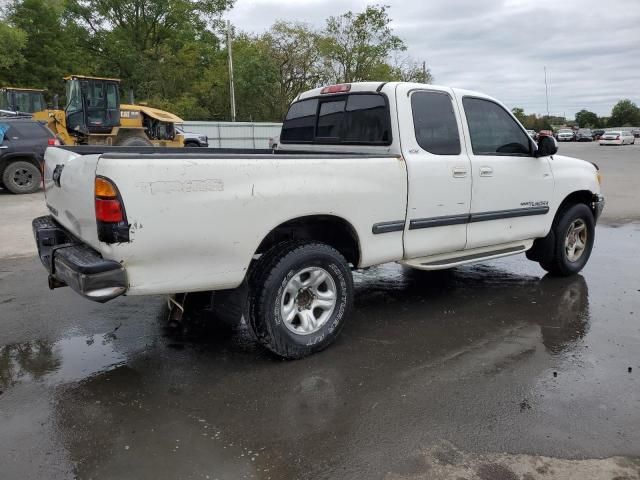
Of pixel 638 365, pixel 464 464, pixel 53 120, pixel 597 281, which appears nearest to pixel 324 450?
pixel 464 464

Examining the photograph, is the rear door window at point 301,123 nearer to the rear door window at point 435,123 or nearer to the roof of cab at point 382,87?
the roof of cab at point 382,87

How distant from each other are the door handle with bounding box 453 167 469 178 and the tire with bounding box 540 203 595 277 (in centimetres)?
173

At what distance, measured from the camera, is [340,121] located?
16.6 feet

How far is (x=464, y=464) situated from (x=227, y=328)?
2.43 m

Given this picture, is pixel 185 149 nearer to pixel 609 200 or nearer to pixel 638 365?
pixel 638 365

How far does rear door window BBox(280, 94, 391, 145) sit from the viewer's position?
15.1 feet

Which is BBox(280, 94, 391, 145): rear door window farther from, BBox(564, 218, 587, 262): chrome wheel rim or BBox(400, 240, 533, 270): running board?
BBox(564, 218, 587, 262): chrome wheel rim

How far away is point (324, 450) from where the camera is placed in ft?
9.49

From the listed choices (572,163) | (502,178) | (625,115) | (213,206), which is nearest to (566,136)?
(625,115)

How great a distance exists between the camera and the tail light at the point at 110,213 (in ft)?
10.1

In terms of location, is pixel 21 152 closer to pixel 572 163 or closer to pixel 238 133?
pixel 572 163

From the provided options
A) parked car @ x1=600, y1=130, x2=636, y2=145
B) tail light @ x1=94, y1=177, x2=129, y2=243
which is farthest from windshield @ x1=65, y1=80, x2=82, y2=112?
parked car @ x1=600, y1=130, x2=636, y2=145

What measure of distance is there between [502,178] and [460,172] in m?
0.62

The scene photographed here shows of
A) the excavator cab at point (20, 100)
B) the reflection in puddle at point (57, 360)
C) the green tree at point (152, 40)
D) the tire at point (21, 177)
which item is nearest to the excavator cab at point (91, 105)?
the tire at point (21, 177)
